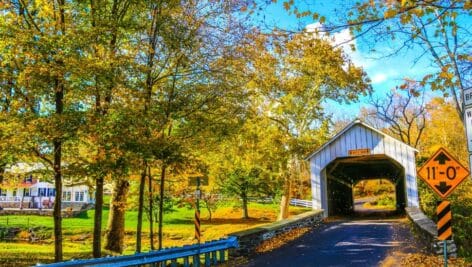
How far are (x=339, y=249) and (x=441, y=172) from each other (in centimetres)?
439

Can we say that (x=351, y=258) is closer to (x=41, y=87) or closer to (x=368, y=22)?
(x=368, y=22)

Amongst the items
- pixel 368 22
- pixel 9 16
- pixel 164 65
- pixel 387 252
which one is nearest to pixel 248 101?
pixel 164 65

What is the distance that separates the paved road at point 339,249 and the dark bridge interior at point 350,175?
886 cm

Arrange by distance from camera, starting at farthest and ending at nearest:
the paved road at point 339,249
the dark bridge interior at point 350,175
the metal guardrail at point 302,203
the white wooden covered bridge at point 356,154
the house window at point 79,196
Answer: the house window at point 79,196 → the metal guardrail at point 302,203 → the dark bridge interior at point 350,175 → the white wooden covered bridge at point 356,154 → the paved road at point 339,249

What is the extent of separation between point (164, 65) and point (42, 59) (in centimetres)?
459

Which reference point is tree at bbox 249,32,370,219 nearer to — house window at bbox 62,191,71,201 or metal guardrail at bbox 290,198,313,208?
metal guardrail at bbox 290,198,313,208

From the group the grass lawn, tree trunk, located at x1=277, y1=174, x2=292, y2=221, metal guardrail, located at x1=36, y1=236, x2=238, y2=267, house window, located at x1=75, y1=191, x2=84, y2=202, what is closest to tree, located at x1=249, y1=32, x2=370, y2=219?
tree trunk, located at x1=277, y1=174, x2=292, y2=221

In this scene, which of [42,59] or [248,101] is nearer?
[42,59]

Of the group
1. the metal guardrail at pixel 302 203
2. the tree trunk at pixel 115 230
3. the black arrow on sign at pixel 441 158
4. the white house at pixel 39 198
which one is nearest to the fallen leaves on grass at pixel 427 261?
A: the black arrow on sign at pixel 441 158

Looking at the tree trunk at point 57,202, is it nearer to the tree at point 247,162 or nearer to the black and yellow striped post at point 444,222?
the tree at point 247,162

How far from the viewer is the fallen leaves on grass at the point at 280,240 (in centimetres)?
1251

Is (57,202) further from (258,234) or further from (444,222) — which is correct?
(444,222)

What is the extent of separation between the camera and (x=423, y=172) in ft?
27.0

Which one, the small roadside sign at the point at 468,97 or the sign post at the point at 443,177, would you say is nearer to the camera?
the small roadside sign at the point at 468,97
